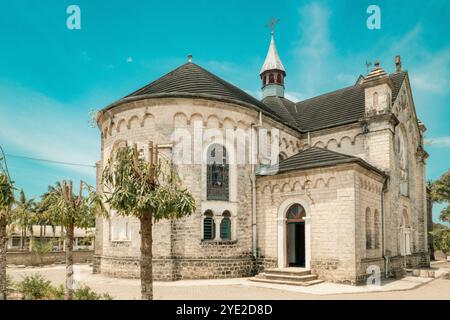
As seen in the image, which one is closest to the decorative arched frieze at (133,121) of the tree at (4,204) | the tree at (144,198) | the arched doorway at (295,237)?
the tree at (4,204)

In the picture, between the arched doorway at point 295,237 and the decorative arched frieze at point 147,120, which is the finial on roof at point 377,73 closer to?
the arched doorway at point 295,237

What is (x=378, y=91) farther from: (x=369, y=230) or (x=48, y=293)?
(x=48, y=293)

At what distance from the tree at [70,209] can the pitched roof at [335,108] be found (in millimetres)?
17041

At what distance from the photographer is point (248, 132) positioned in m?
20.3

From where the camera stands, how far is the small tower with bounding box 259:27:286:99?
32.3 m

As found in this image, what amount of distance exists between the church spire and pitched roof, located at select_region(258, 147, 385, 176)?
537 inches

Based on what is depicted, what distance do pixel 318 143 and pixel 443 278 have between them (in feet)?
34.1

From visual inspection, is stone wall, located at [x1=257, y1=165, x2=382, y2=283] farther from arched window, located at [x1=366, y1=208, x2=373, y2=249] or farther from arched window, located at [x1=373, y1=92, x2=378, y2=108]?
arched window, located at [x1=373, y1=92, x2=378, y2=108]

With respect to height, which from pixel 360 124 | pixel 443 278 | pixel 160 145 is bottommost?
pixel 443 278

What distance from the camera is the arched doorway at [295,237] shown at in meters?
18.6
